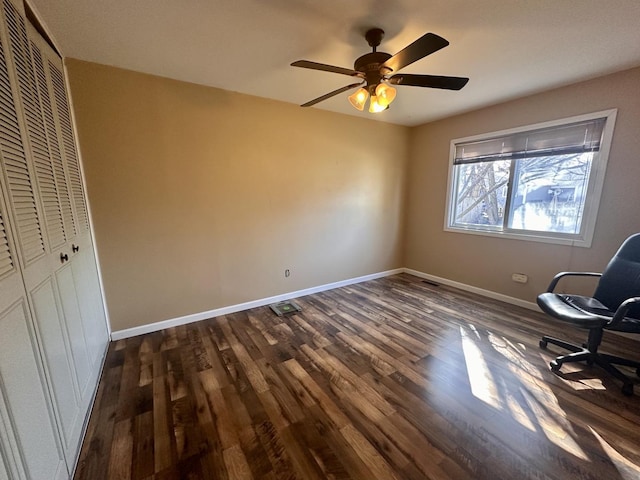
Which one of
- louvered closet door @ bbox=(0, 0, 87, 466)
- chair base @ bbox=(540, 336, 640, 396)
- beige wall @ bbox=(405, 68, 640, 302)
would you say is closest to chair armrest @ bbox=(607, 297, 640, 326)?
chair base @ bbox=(540, 336, 640, 396)

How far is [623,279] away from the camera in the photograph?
6.83 ft

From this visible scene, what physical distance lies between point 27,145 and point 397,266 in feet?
14.7

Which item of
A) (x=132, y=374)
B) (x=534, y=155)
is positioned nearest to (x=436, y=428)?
(x=132, y=374)

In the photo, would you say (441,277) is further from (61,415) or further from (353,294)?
(61,415)

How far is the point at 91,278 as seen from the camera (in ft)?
6.79

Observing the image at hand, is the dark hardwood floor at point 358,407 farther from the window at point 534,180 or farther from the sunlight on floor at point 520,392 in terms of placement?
the window at point 534,180

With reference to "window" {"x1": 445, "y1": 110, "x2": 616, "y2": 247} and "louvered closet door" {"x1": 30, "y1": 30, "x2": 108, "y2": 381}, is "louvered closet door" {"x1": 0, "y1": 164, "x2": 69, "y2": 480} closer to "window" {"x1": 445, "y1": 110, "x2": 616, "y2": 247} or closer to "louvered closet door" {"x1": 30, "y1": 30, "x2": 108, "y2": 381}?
"louvered closet door" {"x1": 30, "y1": 30, "x2": 108, "y2": 381}

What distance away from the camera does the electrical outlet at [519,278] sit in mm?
3111

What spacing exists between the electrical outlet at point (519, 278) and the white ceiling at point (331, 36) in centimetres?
211

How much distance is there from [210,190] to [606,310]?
12.2 feet

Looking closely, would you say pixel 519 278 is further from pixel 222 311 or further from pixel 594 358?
pixel 222 311

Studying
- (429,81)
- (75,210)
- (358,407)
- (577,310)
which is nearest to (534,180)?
(577,310)

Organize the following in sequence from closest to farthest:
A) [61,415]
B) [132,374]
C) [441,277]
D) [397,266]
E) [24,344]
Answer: [24,344]
[61,415]
[132,374]
[441,277]
[397,266]

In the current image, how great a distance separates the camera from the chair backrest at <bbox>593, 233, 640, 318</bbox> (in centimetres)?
203
